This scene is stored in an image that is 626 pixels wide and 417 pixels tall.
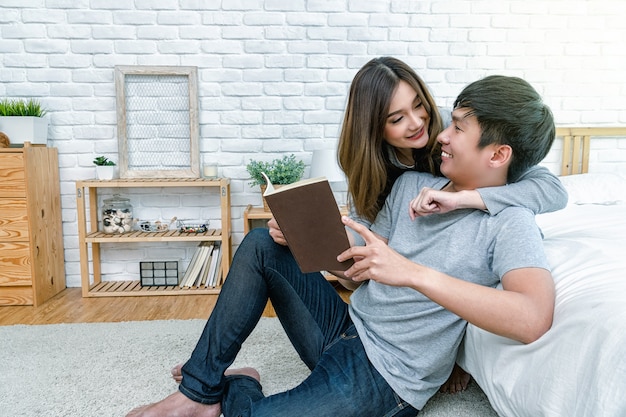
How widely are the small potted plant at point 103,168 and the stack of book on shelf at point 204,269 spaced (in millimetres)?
570

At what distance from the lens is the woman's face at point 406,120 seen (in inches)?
43.8

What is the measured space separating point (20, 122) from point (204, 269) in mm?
1092

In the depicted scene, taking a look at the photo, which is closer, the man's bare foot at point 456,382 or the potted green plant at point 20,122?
the man's bare foot at point 456,382

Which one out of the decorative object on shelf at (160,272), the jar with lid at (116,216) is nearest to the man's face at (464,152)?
the decorative object on shelf at (160,272)

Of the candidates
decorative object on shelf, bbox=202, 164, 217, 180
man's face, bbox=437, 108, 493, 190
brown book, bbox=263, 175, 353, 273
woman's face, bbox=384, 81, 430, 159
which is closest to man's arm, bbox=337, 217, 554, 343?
brown book, bbox=263, 175, 353, 273

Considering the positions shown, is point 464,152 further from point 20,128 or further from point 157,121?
point 20,128

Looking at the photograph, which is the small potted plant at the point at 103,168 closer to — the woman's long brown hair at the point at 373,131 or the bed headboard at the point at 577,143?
the woman's long brown hair at the point at 373,131

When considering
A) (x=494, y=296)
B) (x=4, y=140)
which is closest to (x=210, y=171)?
(x=4, y=140)

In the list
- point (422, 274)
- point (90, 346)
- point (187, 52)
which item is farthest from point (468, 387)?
point (187, 52)

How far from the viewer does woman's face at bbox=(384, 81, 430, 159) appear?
111 centimetres

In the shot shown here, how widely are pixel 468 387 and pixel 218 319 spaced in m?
0.77

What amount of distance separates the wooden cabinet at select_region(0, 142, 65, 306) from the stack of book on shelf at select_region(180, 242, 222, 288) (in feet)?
2.19

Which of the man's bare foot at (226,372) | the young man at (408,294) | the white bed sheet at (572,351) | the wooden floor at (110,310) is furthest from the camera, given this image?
the wooden floor at (110,310)

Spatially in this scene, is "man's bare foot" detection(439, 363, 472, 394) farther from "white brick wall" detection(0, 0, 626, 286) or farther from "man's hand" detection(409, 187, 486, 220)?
"white brick wall" detection(0, 0, 626, 286)
